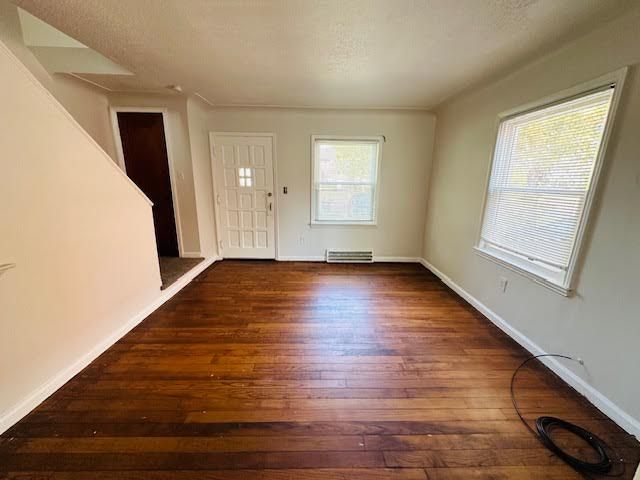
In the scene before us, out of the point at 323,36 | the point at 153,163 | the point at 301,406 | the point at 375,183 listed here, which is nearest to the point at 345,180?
the point at 375,183

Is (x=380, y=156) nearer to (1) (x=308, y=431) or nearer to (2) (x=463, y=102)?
(2) (x=463, y=102)

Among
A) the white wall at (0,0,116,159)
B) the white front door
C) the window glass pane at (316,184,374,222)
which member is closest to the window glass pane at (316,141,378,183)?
the window glass pane at (316,184,374,222)


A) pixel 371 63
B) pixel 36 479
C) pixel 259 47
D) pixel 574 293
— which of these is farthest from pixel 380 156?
pixel 36 479

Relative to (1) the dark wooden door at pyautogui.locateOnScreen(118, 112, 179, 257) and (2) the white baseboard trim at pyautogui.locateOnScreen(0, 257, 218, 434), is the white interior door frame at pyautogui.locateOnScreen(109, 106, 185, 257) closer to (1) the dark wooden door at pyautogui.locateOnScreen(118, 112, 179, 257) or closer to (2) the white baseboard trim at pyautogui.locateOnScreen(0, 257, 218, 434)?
(1) the dark wooden door at pyautogui.locateOnScreen(118, 112, 179, 257)

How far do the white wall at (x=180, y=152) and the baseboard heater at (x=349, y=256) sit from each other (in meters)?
2.05

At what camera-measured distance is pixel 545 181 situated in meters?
2.04

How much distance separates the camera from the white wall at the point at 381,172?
388cm

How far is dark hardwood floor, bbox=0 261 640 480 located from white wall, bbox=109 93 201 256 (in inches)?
61.2

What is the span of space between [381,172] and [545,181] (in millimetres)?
2252

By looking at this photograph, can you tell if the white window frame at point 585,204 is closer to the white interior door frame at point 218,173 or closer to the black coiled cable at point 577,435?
the black coiled cable at point 577,435

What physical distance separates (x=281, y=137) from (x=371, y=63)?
6.39ft

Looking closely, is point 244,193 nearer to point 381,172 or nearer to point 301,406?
point 381,172

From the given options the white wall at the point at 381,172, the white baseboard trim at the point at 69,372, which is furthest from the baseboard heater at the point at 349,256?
the white baseboard trim at the point at 69,372

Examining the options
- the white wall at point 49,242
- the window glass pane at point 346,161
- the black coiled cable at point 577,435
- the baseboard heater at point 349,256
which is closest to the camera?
the black coiled cable at point 577,435
